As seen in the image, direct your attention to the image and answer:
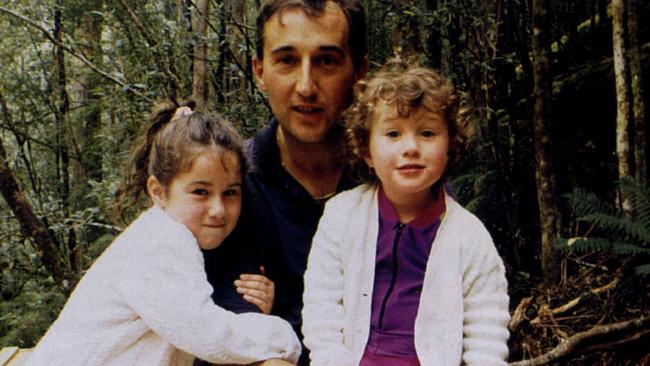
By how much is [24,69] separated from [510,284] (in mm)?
7126

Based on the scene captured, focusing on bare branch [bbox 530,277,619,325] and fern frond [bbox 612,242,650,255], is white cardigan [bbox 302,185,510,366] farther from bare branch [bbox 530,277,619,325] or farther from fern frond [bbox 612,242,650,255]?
bare branch [bbox 530,277,619,325]

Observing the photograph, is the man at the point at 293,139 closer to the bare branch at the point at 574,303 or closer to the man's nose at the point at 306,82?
the man's nose at the point at 306,82

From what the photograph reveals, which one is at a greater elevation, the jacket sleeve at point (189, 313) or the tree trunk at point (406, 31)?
the tree trunk at point (406, 31)

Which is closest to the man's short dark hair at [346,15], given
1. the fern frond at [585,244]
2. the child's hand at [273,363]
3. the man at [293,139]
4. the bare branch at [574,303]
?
the man at [293,139]

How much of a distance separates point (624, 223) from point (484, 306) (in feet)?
8.00

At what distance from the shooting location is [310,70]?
258 cm

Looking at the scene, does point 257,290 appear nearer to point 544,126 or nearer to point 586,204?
point 586,204

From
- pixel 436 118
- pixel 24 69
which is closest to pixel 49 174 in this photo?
pixel 24 69

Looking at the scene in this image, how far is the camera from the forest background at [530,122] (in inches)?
170

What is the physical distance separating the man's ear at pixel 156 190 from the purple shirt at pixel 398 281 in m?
0.77

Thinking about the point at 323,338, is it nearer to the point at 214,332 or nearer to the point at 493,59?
the point at 214,332

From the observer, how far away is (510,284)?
498 centimetres

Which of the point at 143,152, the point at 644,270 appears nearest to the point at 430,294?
the point at 143,152

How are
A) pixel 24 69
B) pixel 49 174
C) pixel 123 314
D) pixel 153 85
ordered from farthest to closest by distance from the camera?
pixel 49 174
pixel 24 69
pixel 153 85
pixel 123 314
